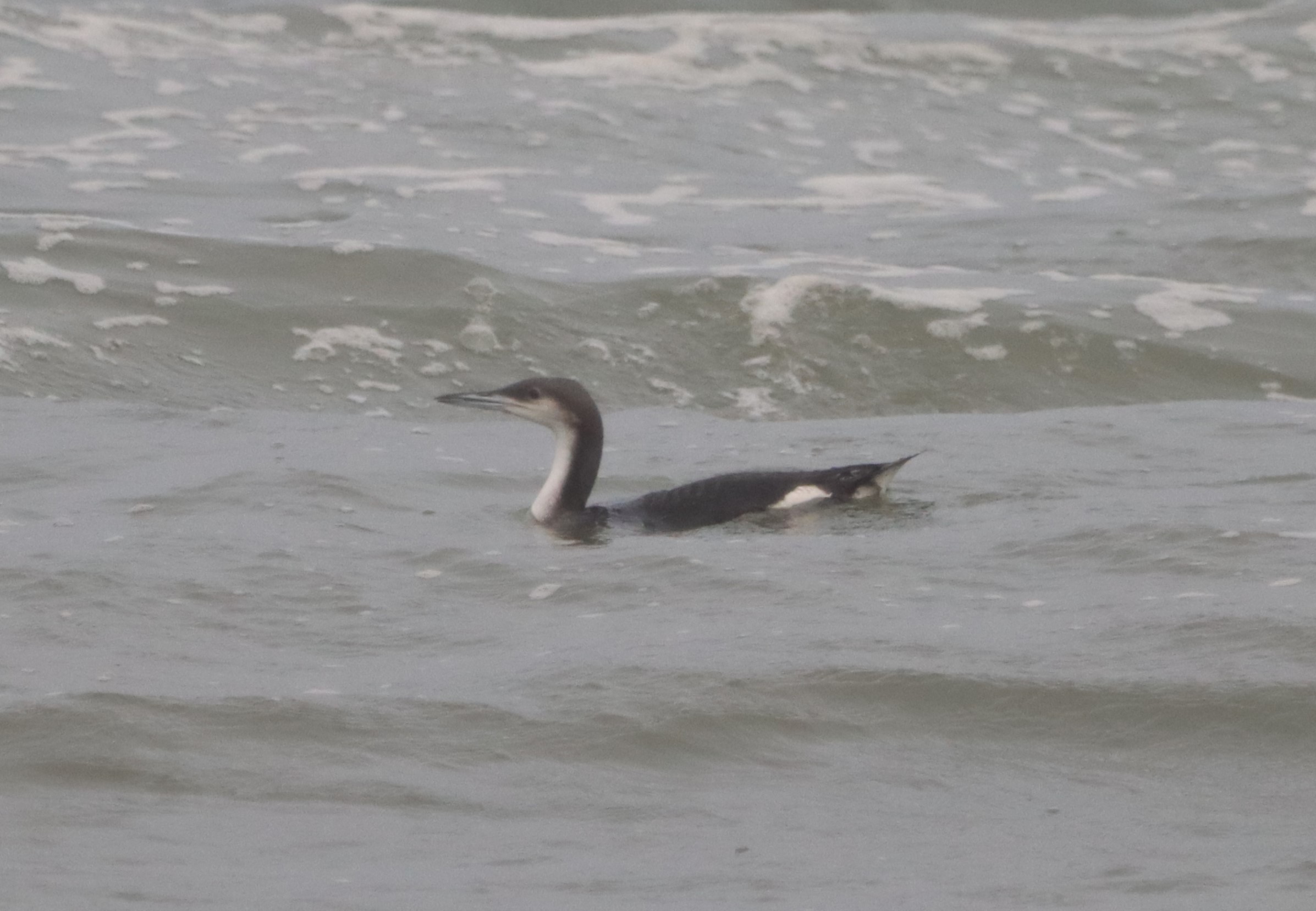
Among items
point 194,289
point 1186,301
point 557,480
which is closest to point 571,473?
point 557,480

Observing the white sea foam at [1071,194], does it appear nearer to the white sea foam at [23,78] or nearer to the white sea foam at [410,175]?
the white sea foam at [410,175]

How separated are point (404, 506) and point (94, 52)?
10.5m

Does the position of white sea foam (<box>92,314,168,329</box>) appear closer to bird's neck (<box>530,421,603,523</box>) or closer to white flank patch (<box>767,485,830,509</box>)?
bird's neck (<box>530,421,603,523</box>)

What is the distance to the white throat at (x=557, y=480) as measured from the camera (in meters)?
8.56

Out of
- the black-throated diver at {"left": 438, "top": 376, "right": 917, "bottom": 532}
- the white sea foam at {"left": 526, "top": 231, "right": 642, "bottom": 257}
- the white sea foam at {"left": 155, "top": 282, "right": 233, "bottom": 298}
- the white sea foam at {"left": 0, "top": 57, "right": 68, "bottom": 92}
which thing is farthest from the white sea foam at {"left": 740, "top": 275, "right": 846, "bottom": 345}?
the white sea foam at {"left": 0, "top": 57, "right": 68, "bottom": 92}

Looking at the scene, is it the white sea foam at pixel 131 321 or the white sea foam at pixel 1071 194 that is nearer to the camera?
the white sea foam at pixel 131 321

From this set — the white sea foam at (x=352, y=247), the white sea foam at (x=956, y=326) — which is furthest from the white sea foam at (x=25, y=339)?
the white sea foam at (x=956, y=326)

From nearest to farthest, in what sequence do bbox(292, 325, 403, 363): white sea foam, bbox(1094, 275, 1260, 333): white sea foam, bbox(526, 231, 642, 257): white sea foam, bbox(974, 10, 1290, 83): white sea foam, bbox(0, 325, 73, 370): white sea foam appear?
bbox(0, 325, 73, 370): white sea foam < bbox(292, 325, 403, 363): white sea foam < bbox(1094, 275, 1260, 333): white sea foam < bbox(526, 231, 642, 257): white sea foam < bbox(974, 10, 1290, 83): white sea foam

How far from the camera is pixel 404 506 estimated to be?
27.8 ft

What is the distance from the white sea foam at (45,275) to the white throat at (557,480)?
3.77 metres

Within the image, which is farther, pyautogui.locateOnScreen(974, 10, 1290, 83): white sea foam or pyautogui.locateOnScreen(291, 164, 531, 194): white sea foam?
pyautogui.locateOnScreen(974, 10, 1290, 83): white sea foam

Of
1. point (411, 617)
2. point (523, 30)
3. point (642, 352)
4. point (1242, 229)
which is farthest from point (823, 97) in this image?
point (411, 617)

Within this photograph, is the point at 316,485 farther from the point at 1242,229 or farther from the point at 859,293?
the point at 1242,229

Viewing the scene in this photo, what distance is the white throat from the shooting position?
8.56m
